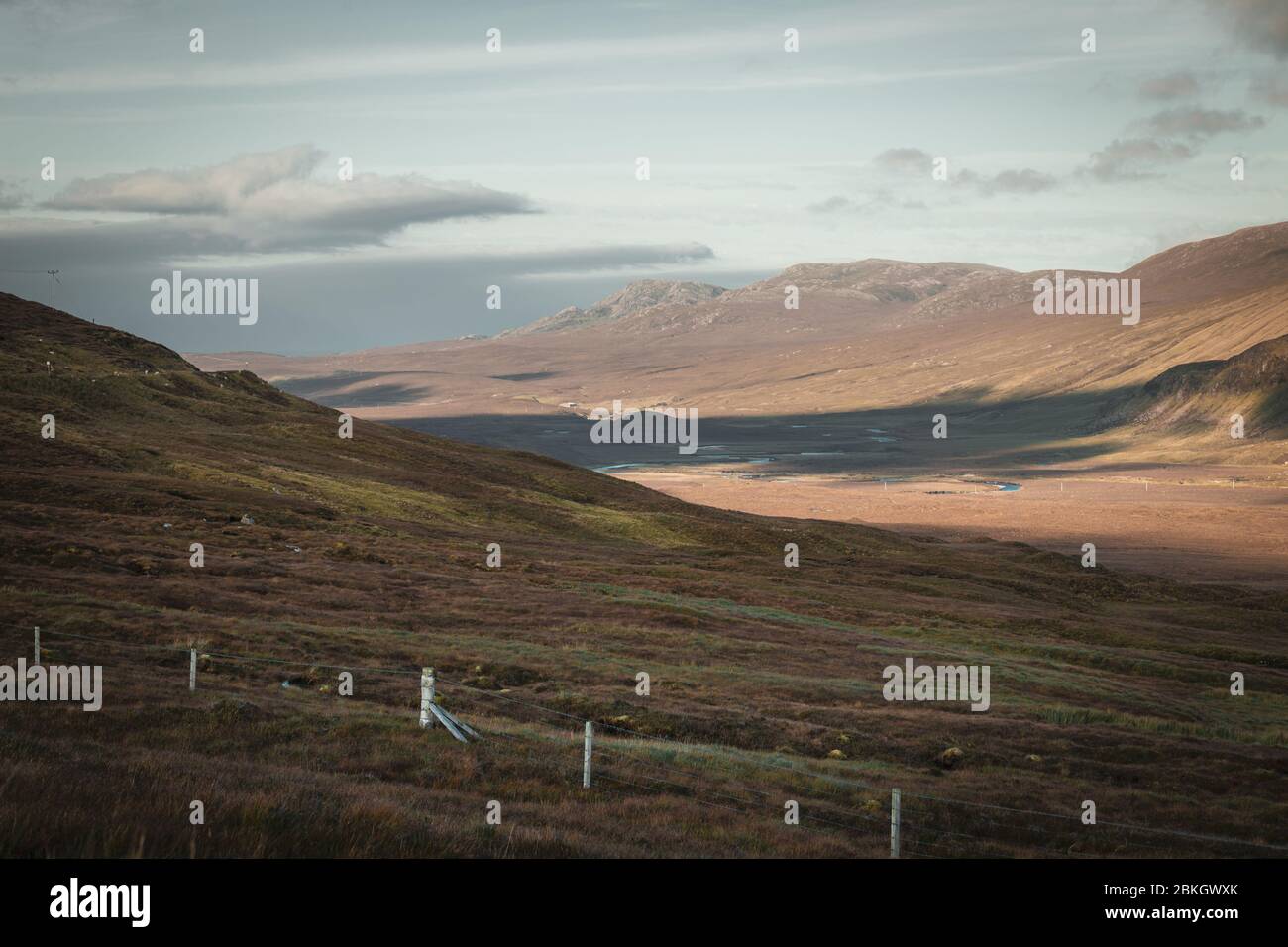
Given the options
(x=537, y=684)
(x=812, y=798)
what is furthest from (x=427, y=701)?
(x=812, y=798)

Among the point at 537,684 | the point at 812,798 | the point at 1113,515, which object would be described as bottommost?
the point at 812,798

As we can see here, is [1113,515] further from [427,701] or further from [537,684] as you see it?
[427,701]

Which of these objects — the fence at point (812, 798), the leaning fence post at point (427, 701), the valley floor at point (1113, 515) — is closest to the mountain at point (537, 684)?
the fence at point (812, 798)

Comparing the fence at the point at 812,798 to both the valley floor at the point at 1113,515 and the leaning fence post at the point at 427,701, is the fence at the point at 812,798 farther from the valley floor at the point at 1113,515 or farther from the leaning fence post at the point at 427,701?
the valley floor at the point at 1113,515

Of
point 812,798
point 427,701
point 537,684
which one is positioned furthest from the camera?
point 537,684

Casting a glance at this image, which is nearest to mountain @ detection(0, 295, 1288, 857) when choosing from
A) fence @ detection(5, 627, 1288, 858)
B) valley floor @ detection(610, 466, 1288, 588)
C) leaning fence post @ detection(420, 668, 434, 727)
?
fence @ detection(5, 627, 1288, 858)

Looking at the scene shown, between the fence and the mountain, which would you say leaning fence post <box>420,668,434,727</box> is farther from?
the mountain

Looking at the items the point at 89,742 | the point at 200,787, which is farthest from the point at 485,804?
the point at 89,742
